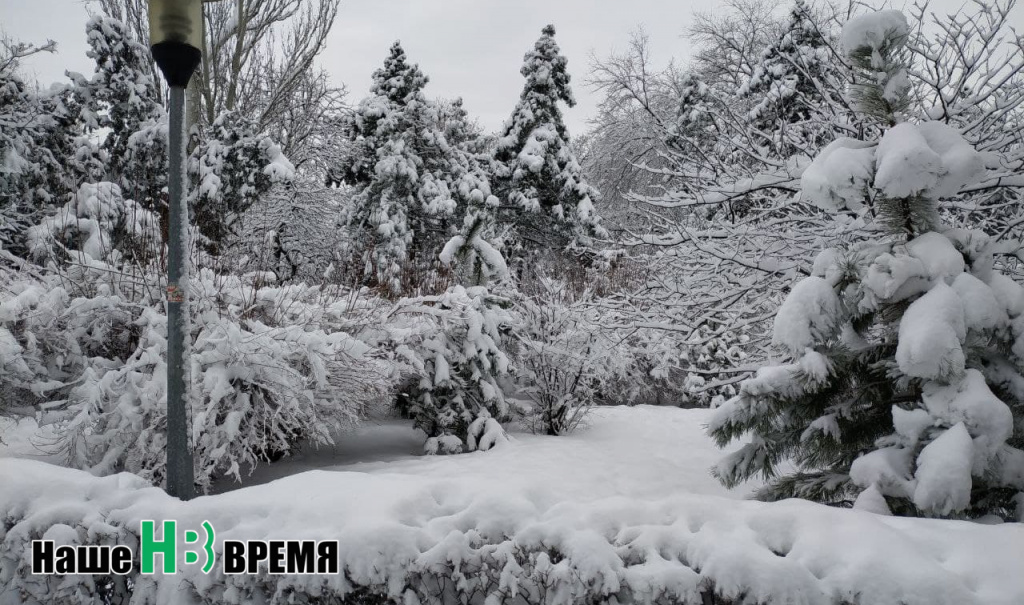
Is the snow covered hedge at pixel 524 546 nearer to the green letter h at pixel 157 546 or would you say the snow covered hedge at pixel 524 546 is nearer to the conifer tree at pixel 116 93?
the green letter h at pixel 157 546

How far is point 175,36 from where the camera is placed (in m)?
3.16

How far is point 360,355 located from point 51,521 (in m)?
2.97

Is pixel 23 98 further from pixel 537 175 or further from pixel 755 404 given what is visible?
pixel 755 404

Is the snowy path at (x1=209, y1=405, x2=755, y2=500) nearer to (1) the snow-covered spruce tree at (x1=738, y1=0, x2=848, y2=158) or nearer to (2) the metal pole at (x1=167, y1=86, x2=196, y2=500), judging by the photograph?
(2) the metal pole at (x1=167, y1=86, x2=196, y2=500)

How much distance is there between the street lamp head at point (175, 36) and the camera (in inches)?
124

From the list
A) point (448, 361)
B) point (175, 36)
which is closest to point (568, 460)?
point (448, 361)

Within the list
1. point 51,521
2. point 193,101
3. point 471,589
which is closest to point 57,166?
point 193,101

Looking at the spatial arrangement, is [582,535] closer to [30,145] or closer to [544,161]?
[30,145]

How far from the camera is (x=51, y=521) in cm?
263

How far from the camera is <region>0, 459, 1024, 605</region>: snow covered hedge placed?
75.1 inches

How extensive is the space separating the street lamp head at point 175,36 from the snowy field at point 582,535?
2217 mm

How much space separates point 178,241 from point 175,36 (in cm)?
112

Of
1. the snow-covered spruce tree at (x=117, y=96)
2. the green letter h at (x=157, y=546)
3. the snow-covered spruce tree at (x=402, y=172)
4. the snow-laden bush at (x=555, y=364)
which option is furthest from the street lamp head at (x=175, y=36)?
the snow-covered spruce tree at (x=402, y=172)

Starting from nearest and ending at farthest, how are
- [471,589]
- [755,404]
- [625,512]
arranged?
1. [471,589]
2. [625,512]
3. [755,404]
